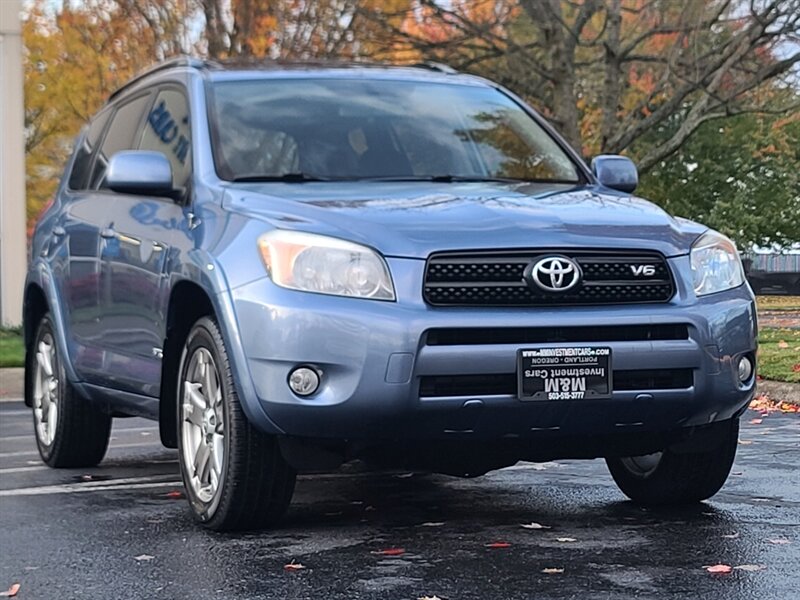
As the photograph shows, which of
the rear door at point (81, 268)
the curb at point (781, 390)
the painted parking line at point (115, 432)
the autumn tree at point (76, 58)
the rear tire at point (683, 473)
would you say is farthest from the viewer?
the autumn tree at point (76, 58)

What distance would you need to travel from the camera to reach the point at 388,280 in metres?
5.22

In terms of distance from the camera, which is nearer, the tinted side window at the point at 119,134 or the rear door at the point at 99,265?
the rear door at the point at 99,265

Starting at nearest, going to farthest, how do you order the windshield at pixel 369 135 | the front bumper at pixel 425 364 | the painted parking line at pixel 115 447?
the front bumper at pixel 425 364 → the windshield at pixel 369 135 → the painted parking line at pixel 115 447

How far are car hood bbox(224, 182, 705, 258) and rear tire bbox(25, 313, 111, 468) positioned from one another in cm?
226

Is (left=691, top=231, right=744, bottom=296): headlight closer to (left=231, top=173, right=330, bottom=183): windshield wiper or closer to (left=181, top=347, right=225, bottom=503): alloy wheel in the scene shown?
(left=231, top=173, right=330, bottom=183): windshield wiper

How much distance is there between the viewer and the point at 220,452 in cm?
566

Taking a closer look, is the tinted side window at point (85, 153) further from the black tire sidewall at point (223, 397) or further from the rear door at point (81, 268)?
the black tire sidewall at point (223, 397)

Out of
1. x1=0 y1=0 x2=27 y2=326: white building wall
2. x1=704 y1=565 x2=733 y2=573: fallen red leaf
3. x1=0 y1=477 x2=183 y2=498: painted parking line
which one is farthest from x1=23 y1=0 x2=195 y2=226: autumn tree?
x1=704 y1=565 x2=733 y2=573: fallen red leaf

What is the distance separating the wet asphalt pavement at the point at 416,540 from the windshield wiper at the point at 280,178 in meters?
1.32

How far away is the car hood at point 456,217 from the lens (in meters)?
5.31

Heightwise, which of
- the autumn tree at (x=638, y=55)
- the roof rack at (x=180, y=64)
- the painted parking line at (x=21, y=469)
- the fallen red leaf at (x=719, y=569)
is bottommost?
the painted parking line at (x=21, y=469)

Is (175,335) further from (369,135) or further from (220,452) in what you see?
(369,135)

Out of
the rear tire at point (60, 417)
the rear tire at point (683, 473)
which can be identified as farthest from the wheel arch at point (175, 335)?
the rear tire at point (683, 473)

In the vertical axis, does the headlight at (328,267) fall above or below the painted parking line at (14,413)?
above
